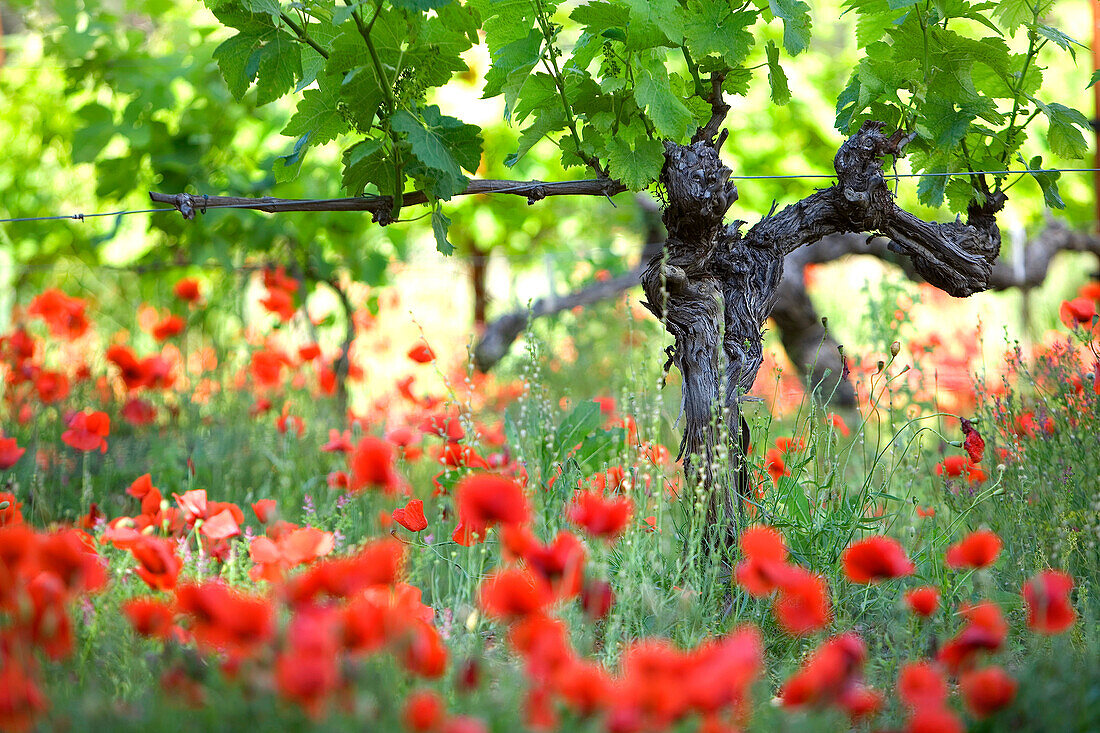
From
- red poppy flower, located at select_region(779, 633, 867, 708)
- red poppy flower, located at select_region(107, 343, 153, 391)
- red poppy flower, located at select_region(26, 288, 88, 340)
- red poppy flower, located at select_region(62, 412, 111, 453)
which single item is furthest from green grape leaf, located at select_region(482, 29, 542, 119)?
red poppy flower, located at select_region(26, 288, 88, 340)

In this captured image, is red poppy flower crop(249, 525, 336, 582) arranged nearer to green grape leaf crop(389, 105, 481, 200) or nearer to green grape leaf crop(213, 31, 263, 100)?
green grape leaf crop(389, 105, 481, 200)

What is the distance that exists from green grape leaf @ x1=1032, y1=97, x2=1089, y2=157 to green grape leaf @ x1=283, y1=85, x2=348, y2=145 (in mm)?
1442

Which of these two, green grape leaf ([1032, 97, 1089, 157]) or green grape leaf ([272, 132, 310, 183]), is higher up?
green grape leaf ([1032, 97, 1089, 157])

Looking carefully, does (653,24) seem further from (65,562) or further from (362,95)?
(65,562)

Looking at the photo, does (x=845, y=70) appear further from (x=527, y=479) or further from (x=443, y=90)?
(x=527, y=479)

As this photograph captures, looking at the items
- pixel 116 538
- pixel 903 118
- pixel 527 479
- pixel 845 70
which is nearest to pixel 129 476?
pixel 527 479

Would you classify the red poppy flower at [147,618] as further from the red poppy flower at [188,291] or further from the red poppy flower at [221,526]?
the red poppy flower at [188,291]

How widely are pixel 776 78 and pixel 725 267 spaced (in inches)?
16.1

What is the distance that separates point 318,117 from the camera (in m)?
1.84

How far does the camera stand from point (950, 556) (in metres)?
1.27

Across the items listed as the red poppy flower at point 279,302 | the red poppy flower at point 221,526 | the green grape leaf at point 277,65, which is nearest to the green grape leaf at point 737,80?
the green grape leaf at point 277,65

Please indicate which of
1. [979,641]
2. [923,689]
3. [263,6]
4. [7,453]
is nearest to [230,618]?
[923,689]

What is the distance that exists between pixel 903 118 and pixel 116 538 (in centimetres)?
173

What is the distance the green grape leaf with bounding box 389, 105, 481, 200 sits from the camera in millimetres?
1703
